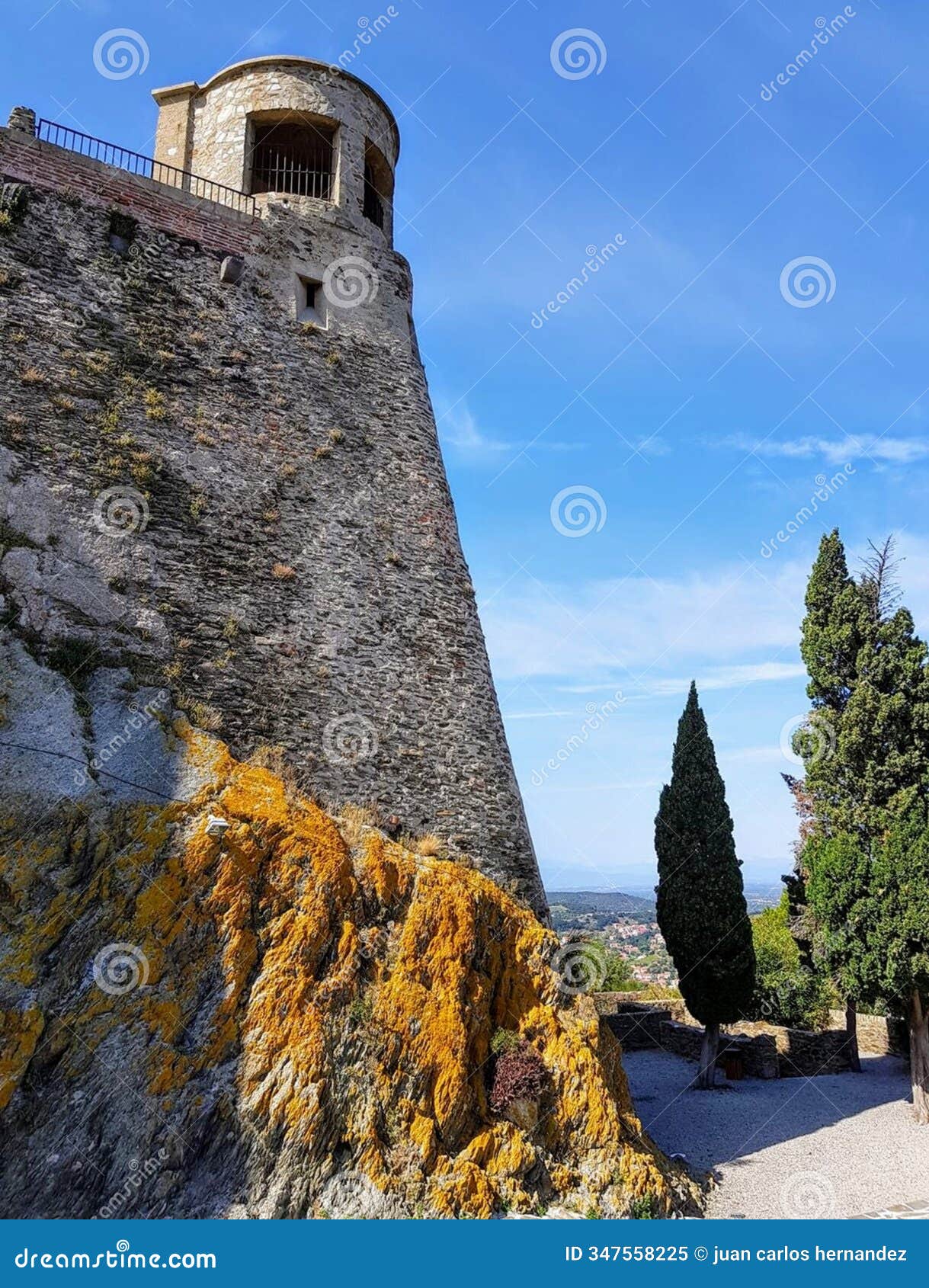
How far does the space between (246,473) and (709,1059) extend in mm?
14935

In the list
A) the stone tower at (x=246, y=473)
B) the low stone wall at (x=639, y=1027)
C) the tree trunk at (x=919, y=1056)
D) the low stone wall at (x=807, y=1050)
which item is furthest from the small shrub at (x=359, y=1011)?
the low stone wall at (x=639, y=1027)

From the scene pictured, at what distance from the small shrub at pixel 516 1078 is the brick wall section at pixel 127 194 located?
44.7 feet

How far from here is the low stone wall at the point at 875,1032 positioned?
2114 centimetres

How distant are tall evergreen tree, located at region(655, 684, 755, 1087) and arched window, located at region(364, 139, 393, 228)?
1317cm

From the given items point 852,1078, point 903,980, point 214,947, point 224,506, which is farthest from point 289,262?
point 852,1078

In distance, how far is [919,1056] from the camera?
14938 mm

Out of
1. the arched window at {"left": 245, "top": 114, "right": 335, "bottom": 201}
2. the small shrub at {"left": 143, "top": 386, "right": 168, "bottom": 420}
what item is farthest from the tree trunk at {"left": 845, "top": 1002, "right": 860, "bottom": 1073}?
the arched window at {"left": 245, "top": 114, "right": 335, "bottom": 201}

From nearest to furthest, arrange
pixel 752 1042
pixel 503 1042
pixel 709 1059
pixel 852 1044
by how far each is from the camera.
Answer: pixel 503 1042
pixel 709 1059
pixel 752 1042
pixel 852 1044

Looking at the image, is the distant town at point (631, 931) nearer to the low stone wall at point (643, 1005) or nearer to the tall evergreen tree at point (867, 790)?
the low stone wall at point (643, 1005)

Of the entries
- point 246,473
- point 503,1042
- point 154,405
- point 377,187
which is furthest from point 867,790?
point 377,187

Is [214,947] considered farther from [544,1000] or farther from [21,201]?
[21,201]

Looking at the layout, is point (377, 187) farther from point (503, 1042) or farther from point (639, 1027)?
point (639, 1027)

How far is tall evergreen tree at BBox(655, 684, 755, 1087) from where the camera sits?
17.4m

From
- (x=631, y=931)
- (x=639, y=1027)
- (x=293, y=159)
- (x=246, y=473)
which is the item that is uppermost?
(x=293, y=159)
